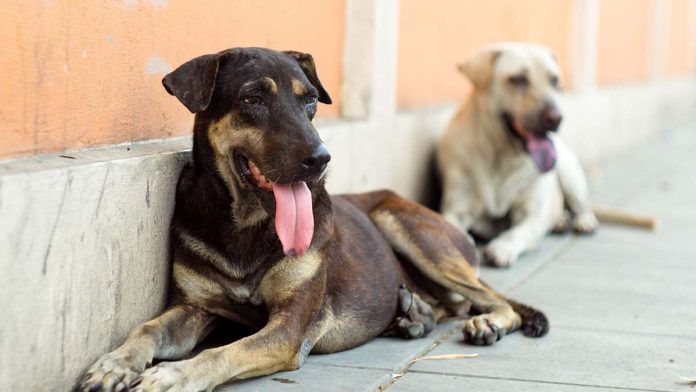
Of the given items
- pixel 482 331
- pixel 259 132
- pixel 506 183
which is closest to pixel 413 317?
pixel 482 331

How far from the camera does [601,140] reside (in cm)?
1373

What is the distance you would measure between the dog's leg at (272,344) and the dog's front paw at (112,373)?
0.27ft

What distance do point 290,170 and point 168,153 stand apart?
2.43 ft

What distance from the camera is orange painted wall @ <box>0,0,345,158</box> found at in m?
3.97

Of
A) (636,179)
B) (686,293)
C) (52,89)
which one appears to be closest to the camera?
(52,89)

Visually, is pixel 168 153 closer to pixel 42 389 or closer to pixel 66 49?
pixel 66 49

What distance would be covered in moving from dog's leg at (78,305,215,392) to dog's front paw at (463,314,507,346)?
4.23 ft

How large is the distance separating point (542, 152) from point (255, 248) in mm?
3679

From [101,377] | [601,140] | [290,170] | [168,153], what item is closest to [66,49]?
[168,153]

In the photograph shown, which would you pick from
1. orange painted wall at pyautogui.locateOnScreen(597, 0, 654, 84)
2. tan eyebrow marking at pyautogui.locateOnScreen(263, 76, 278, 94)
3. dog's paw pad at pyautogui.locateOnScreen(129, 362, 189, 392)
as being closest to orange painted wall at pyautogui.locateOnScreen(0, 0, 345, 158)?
tan eyebrow marking at pyautogui.locateOnScreen(263, 76, 278, 94)

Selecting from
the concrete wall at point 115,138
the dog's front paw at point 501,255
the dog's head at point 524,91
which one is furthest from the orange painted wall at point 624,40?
the dog's front paw at point 501,255

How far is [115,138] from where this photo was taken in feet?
15.4

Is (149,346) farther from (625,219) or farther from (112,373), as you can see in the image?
(625,219)

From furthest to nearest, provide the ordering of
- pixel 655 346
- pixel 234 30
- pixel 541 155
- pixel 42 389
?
pixel 541 155 < pixel 234 30 < pixel 655 346 < pixel 42 389
